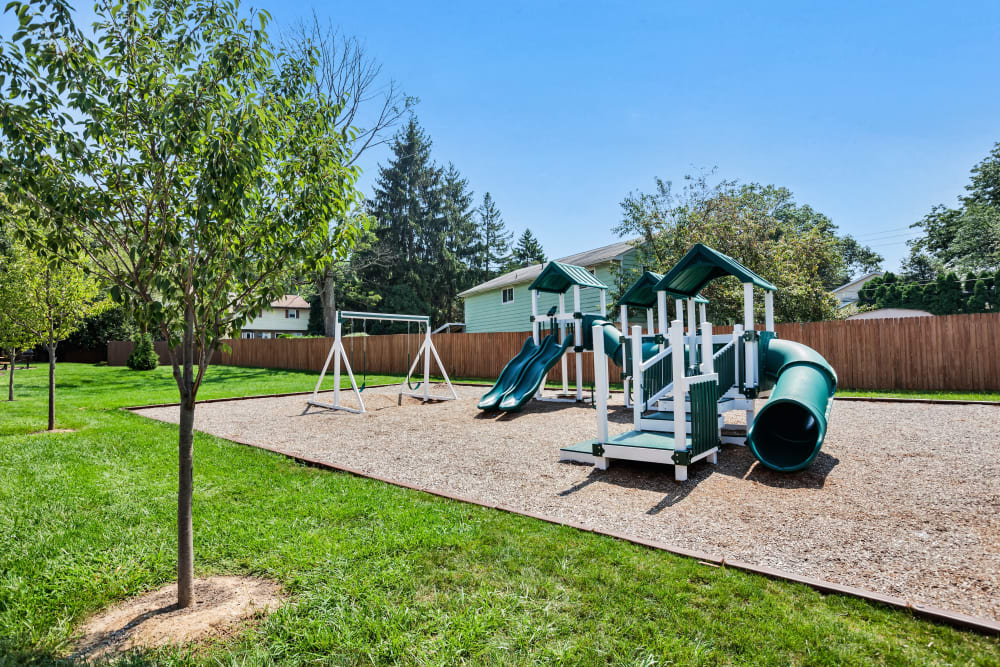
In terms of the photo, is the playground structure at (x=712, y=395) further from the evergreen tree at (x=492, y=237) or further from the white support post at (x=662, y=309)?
the evergreen tree at (x=492, y=237)

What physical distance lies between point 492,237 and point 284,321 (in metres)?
20.7

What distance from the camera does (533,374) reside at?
10898 millimetres

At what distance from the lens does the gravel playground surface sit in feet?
10.8

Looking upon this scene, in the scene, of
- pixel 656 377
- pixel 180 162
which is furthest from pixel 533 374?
pixel 180 162

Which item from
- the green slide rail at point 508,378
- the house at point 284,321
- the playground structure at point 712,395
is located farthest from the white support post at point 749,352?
the house at point 284,321

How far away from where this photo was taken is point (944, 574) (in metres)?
3.08

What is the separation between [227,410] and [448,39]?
31.1ft

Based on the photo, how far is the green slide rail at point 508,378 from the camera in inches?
396

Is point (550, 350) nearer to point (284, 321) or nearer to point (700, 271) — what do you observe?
point (700, 271)

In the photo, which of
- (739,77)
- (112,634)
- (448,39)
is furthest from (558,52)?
(112,634)

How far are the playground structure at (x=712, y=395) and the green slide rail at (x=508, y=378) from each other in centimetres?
282

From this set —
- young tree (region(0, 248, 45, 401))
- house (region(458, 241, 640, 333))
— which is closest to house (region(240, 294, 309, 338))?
house (region(458, 241, 640, 333))

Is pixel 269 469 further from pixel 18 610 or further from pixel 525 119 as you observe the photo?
pixel 525 119

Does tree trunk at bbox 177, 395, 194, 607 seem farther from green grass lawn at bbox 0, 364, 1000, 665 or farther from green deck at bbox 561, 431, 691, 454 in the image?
green deck at bbox 561, 431, 691, 454
